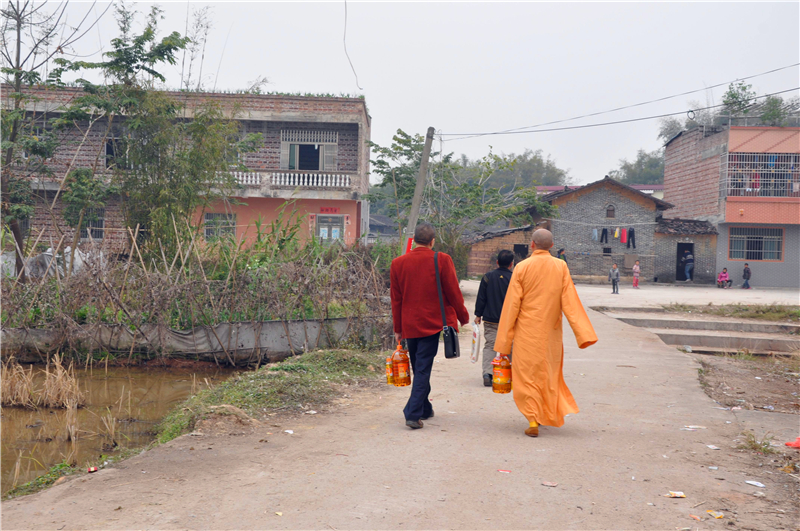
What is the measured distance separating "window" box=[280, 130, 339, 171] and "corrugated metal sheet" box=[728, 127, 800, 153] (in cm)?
1987

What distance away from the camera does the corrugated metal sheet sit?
30.6 meters

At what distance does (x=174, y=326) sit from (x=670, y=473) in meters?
7.60

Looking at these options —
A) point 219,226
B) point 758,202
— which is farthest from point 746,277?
point 219,226

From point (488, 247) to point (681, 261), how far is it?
9.99 metres

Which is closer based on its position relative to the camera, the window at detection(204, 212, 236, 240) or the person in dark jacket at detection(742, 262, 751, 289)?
the window at detection(204, 212, 236, 240)

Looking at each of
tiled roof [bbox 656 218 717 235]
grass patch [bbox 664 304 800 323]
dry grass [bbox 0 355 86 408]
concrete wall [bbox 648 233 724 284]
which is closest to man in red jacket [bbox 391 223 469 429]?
dry grass [bbox 0 355 86 408]

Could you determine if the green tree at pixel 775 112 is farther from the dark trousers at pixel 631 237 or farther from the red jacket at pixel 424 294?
the red jacket at pixel 424 294

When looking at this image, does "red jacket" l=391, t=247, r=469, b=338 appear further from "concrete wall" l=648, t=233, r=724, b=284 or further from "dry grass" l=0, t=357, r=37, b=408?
"concrete wall" l=648, t=233, r=724, b=284

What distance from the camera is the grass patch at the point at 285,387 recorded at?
5.85 meters

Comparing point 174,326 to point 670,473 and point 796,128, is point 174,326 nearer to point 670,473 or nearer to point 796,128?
point 670,473

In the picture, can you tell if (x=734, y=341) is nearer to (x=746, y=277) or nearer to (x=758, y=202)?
(x=746, y=277)

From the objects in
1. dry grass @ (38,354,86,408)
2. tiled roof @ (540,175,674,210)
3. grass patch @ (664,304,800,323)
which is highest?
tiled roof @ (540,175,674,210)

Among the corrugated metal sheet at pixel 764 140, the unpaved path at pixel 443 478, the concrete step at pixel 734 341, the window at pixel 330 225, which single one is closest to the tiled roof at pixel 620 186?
the corrugated metal sheet at pixel 764 140

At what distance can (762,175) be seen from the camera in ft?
103
